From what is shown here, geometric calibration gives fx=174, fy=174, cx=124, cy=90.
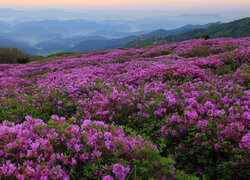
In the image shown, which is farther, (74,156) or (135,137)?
(135,137)

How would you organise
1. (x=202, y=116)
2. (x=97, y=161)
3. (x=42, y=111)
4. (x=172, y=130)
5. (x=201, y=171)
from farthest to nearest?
1. (x=42, y=111)
2. (x=202, y=116)
3. (x=172, y=130)
4. (x=201, y=171)
5. (x=97, y=161)

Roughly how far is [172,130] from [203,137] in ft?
2.59

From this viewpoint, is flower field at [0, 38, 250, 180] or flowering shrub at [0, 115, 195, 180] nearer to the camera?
flowering shrub at [0, 115, 195, 180]

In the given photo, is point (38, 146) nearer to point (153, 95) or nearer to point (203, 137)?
point (203, 137)

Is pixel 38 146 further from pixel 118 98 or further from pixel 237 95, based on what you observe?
pixel 237 95

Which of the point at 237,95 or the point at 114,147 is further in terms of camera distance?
the point at 237,95

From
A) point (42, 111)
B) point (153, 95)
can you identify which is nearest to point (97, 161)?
point (153, 95)

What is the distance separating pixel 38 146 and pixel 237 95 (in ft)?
20.4

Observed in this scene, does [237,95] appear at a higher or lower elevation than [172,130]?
higher

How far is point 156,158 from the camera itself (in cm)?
349

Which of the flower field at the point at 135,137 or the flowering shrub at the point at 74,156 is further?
the flower field at the point at 135,137

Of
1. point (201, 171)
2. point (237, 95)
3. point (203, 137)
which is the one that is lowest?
point (201, 171)

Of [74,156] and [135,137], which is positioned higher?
[74,156]

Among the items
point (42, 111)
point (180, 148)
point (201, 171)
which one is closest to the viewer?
point (201, 171)
